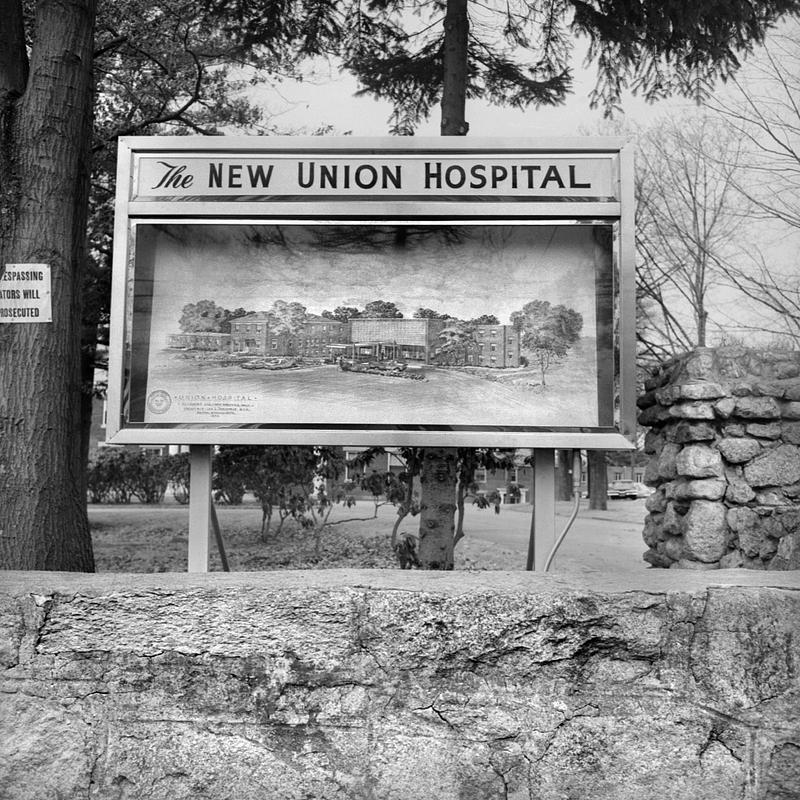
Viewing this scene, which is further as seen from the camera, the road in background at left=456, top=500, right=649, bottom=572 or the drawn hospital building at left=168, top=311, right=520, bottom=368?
the road in background at left=456, top=500, right=649, bottom=572

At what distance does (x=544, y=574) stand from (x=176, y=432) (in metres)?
2.16

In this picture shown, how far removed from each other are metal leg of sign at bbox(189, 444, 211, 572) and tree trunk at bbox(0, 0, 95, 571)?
28.0 inches

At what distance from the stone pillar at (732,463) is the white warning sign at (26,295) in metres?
4.01

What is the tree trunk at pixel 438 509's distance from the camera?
209 inches

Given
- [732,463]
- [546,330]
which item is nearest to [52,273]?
[546,330]

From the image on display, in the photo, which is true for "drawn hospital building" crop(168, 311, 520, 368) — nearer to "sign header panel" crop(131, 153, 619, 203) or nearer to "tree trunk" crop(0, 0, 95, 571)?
"sign header panel" crop(131, 153, 619, 203)

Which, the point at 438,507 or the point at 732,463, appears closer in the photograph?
the point at 732,463

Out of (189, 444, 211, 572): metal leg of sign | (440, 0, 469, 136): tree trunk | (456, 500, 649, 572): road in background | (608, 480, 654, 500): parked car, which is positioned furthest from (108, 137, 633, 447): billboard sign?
(608, 480, 654, 500): parked car

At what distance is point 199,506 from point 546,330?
83.7 inches

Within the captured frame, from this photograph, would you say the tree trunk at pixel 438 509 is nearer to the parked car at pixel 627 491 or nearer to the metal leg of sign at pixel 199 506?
the metal leg of sign at pixel 199 506

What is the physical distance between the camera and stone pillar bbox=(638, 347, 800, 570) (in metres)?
4.76

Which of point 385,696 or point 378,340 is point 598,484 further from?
point 385,696

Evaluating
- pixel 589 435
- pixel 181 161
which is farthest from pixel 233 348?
pixel 589 435

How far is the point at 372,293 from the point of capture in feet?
13.1
